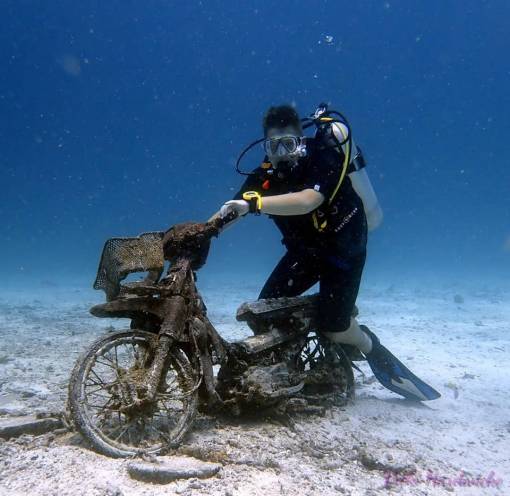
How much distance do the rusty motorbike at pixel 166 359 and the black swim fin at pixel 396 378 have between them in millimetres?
1309

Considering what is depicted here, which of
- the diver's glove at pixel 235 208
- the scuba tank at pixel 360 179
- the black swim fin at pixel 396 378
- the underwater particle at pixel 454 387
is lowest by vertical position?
the underwater particle at pixel 454 387

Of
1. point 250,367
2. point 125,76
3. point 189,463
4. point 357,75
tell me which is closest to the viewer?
point 189,463

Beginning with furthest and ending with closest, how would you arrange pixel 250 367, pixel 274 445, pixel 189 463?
pixel 250 367 < pixel 274 445 < pixel 189 463

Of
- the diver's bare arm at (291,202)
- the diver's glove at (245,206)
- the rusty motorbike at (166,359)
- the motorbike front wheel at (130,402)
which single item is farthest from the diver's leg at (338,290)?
the motorbike front wheel at (130,402)

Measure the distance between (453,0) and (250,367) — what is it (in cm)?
13562

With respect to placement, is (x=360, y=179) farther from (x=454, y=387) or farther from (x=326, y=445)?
(x=454, y=387)

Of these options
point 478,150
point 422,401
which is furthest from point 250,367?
point 478,150

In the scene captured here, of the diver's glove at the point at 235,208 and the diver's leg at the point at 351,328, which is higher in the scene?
the diver's glove at the point at 235,208

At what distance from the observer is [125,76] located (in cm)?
10275

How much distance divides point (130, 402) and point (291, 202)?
1991mm

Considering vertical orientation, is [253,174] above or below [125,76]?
below

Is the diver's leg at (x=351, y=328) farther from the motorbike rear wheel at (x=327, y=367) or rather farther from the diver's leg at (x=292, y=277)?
the diver's leg at (x=292, y=277)

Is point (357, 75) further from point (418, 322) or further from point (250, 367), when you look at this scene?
point (250, 367)

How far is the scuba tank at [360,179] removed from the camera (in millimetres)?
3701
